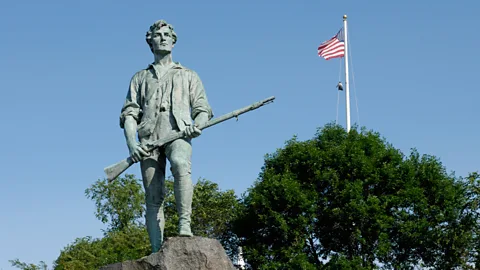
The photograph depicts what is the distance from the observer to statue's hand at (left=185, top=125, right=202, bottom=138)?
1142 cm

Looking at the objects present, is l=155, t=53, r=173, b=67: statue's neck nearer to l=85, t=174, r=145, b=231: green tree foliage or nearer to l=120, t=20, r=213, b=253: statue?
l=120, t=20, r=213, b=253: statue

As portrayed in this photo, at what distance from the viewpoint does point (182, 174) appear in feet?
37.0

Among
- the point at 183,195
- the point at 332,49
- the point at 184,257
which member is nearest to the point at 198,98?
the point at 183,195

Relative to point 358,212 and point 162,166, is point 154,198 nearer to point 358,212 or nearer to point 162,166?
point 162,166

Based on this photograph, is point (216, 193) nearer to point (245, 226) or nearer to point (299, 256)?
point (245, 226)

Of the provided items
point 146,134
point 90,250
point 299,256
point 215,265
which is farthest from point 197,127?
point 90,250

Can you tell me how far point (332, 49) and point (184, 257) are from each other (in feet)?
88.3

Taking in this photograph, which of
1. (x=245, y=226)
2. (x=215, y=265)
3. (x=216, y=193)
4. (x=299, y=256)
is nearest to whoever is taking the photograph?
(x=215, y=265)

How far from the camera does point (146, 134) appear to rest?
11.8 meters

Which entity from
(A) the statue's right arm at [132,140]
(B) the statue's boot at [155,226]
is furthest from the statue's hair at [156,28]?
(B) the statue's boot at [155,226]

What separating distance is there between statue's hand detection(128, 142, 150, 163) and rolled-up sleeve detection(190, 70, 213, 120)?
37.6 inches

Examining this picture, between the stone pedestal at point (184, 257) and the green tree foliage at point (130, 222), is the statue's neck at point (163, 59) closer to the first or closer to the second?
the stone pedestal at point (184, 257)

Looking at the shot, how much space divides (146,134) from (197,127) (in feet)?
2.70

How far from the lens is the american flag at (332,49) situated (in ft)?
119
